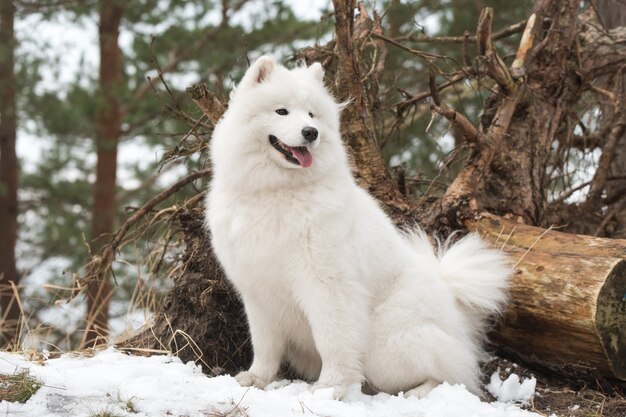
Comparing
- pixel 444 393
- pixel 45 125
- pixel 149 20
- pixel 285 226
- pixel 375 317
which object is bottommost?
pixel 444 393

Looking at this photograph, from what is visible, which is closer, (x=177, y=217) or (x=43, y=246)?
(x=177, y=217)

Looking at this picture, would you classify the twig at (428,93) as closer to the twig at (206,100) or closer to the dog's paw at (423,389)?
the twig at (206,100)

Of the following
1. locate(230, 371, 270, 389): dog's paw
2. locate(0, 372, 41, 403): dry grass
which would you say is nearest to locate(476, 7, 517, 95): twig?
locate(230, 371, 270, 389): dog's paw

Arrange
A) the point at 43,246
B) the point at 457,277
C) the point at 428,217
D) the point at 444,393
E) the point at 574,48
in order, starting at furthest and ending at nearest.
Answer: the point at 43,246 < the point at 574,48 < the point at 428,217 < the point at 457,277 < the point at 444,393

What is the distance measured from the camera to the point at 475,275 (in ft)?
12.9

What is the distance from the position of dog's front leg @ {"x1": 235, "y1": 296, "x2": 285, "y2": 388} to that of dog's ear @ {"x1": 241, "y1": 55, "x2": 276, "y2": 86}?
46.2 inches

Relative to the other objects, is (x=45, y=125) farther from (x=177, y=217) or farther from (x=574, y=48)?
(x=574, y=48)

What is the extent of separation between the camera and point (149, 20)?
9.79 m

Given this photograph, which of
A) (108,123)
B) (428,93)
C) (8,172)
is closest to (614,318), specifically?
(428,93)

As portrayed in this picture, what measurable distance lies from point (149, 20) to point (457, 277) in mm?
7269

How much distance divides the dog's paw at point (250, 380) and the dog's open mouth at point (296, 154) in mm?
1196

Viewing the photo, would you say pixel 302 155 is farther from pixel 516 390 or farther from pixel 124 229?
pixel 124 229

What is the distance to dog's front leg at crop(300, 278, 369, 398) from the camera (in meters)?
3.46

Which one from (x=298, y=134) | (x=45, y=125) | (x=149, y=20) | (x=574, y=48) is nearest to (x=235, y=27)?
(x=149, y=20)
